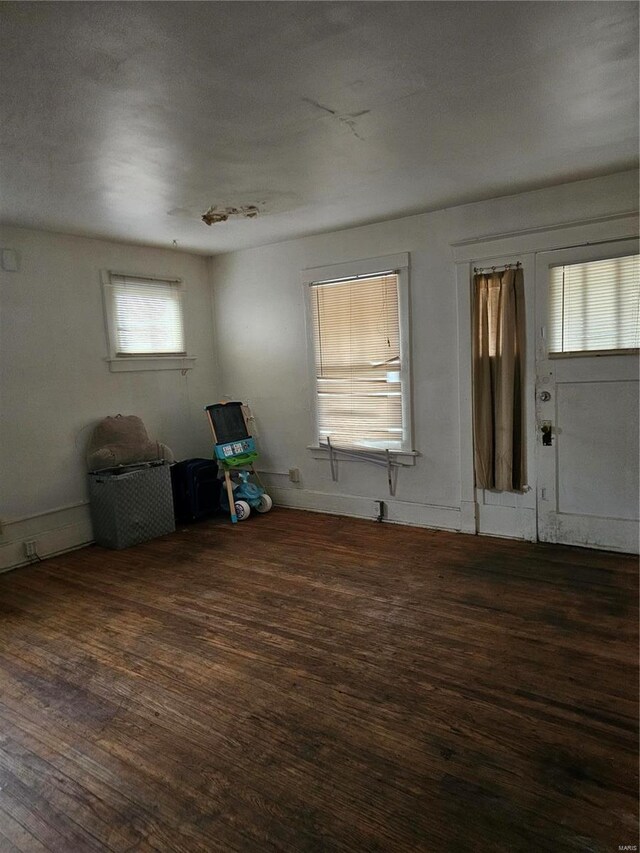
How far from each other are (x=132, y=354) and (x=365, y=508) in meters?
2.63

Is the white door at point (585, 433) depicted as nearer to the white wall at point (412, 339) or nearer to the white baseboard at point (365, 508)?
the white wall at point (412, 339)

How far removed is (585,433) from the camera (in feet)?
12.8

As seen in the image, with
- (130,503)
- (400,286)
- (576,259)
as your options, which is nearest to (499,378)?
(576,259)

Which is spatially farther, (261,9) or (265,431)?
(265,431)

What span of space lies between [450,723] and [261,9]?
2689mm

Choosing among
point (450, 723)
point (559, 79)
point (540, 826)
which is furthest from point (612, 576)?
point (559, 79)

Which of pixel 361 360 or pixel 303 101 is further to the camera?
pixel 361 360

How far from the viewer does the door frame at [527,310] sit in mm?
3691

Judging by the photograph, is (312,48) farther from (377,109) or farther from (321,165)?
(321,165)

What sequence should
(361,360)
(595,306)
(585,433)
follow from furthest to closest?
(361,360), (585,433), (595,306)

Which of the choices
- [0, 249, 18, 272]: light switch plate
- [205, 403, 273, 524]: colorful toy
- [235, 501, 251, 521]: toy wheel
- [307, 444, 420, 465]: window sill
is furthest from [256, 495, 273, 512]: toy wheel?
[0, 249, 18, 272]: light switch plate

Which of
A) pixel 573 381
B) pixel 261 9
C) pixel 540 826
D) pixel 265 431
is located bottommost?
pixel 540 826

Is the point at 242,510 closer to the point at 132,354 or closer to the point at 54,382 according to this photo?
the point at 132,354

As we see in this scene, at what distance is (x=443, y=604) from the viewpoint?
3.26 meters
